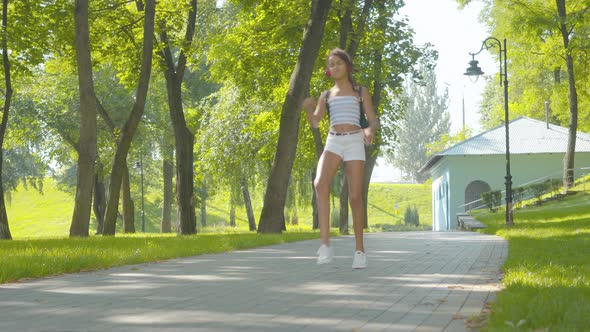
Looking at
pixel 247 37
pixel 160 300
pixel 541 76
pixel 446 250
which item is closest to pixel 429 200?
pixel 541 76

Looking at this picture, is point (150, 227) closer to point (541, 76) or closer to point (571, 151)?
point (541, 76)

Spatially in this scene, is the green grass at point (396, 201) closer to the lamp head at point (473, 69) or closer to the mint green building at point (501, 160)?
the mint green building at point (501, 160)

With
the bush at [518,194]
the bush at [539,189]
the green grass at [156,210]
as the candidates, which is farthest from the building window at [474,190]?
the green grass at [156,210]

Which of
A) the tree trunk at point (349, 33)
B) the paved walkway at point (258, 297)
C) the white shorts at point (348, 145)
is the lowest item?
the paved walkway at point (258, 297)

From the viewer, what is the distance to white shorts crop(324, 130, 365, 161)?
8.38 metres

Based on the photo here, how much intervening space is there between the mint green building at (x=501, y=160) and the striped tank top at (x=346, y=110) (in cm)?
4567

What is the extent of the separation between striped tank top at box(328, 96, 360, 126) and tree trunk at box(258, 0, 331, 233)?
926cm

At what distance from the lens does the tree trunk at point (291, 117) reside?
17656mm

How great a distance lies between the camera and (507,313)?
16.3ft

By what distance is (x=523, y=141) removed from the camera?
5472cm

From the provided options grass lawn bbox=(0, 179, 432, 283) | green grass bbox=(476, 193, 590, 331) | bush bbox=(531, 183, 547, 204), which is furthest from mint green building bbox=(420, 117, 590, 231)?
green grass bbox=(476, 193, 590, 331)

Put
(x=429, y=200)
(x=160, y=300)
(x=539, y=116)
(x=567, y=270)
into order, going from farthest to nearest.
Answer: (x=429, y=200)
(x=539, y=116)
(x=567, y=270)
(x=160, y=300)

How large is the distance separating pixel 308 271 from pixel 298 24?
588 inches

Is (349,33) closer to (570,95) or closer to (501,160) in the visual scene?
(570,95)
